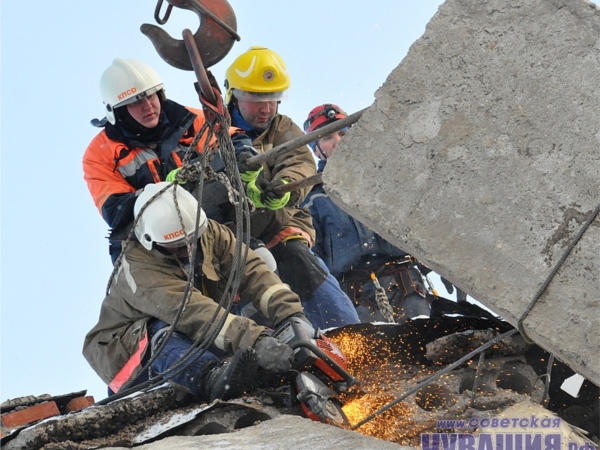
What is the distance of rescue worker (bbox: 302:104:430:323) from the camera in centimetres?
702

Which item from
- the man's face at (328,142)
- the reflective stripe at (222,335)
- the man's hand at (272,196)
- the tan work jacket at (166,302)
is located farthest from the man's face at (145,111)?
the reflective stripe at (222,335)

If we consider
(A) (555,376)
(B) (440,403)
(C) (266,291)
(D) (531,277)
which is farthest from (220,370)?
(D) (531,277)

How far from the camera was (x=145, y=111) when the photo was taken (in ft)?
20.1

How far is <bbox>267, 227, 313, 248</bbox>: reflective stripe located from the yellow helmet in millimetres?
1028

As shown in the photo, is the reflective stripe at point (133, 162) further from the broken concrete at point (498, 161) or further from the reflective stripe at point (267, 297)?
the broken concrete at point (498, 161)

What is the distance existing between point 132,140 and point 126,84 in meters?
0.41

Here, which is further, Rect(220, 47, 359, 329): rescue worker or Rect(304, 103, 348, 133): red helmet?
Rect(304, 103, 348, 133): red helmet

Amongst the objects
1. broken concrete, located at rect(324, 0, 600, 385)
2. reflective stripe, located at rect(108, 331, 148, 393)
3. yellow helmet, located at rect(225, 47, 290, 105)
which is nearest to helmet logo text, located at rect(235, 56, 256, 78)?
yellow helmet, located at rect(225, 47, 290, 105)

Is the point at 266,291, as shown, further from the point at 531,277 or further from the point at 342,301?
the point at 531,277

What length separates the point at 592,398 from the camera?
4.47m

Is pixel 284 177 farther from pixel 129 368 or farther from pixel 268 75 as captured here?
pixel 129 368

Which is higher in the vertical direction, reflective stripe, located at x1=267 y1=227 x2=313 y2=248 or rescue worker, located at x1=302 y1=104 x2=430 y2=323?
reflective stripe, located at x1=267 y1=227 x2=313 y2=248

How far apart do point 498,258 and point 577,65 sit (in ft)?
2.55

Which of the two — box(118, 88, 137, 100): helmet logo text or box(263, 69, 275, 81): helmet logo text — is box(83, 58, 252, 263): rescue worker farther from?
box(263, 69, 275, 81): helmet logo text
